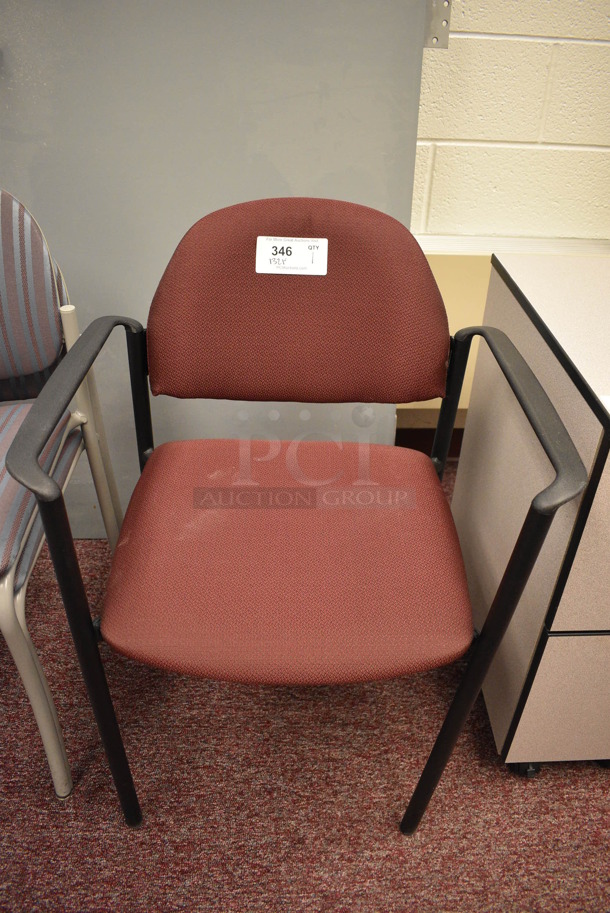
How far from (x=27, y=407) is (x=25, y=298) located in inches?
7.4

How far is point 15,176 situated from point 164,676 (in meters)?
0.92

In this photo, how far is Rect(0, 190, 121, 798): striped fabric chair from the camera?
2.72 ft

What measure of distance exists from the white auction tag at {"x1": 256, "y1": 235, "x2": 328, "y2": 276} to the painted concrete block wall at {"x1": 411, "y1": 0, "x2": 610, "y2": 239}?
0.69m

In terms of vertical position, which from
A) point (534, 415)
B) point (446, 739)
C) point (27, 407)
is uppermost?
point (534, 415)

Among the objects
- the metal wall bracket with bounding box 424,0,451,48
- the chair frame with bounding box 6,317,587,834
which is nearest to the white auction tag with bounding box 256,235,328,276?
the chair frame with bounding box 6,317,587,834

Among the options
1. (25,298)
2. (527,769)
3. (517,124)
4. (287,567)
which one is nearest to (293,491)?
(287,567)

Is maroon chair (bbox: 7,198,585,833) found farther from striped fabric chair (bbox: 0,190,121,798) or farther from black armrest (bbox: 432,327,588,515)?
striped fabric chair (bbox: 0,190,121,798)

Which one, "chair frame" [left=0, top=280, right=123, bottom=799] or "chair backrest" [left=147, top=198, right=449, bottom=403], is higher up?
"chair backrest" [left=147, top=198, right=449, bottom=403]

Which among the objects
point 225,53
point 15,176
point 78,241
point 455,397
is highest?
point 225,53

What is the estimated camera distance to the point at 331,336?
3.13 ft

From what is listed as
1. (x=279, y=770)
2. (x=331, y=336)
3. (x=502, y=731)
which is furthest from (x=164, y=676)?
(x=331, y=336)

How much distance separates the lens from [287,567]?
0.83m

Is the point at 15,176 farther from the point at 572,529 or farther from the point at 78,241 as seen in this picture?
the point at 572,529

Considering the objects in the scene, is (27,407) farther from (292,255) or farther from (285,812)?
(285,812)
